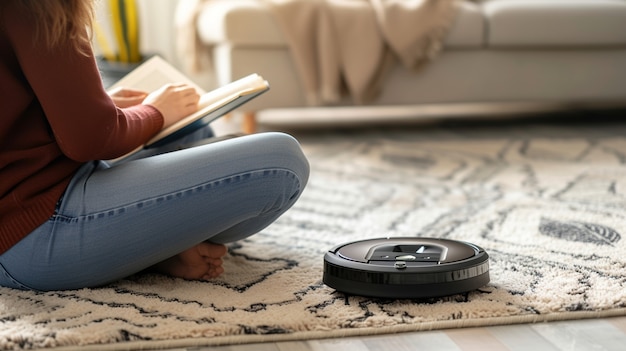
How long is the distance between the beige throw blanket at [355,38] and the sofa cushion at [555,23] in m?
0.16

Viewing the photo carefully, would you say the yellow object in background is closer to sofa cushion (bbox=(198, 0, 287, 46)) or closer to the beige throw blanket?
sofa cushion (bbox=(198, 0, 287, 46))

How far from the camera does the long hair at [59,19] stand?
961 millimetres

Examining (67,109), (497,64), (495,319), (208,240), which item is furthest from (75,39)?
(497,64)

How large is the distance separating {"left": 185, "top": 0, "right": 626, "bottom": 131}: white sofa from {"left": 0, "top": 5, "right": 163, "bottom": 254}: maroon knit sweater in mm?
1518

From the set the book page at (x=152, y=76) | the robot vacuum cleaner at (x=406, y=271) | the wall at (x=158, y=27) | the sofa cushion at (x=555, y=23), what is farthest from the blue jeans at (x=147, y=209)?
the wall at (x=158, y=27)

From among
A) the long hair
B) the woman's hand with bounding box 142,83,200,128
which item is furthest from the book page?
the long hair

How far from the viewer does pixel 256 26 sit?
261cm

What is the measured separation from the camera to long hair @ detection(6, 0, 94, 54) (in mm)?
961

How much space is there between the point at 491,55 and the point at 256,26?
78 cm

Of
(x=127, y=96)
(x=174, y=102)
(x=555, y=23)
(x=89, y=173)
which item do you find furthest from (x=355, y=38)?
(x=89, y=173)

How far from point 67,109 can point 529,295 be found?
65 centimetres

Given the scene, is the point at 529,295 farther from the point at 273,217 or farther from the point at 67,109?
the point at 67,109

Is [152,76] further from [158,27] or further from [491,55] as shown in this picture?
[158,27]

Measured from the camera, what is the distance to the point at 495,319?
42.2 inches
